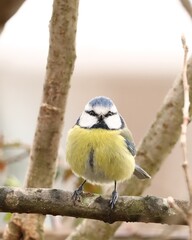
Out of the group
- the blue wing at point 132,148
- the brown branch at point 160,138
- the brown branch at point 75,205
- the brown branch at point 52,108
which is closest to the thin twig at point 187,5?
the brown branch at point 75,205

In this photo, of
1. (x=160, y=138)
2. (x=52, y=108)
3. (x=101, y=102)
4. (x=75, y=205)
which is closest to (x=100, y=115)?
(x=101, y=102)

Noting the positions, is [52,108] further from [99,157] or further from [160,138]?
[160,138]

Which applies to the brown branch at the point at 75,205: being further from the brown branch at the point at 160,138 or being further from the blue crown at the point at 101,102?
the brown branch at the point at 160,138

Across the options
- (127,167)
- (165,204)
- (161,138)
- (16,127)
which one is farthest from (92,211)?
(16,127)

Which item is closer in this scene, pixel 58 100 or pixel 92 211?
pixel 92 211

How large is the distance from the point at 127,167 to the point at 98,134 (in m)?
0.12

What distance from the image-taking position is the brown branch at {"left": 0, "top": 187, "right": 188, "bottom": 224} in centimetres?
127

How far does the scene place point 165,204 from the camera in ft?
4.12

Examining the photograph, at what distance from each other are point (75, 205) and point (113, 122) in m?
0.45

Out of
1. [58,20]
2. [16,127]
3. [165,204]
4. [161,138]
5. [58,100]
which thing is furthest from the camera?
[16,127]

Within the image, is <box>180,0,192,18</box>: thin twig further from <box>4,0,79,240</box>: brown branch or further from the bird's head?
the bird's head

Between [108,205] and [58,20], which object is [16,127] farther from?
[108,205]

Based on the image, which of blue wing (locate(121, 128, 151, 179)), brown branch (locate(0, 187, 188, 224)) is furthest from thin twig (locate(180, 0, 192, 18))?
blue wing (locate(121, 128, 151, 179))

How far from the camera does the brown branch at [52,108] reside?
1577mm
